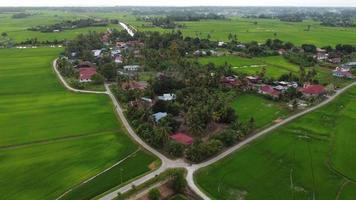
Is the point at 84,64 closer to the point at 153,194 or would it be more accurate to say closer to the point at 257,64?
the point at 257,64

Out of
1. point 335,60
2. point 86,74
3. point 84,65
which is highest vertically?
point 335,60

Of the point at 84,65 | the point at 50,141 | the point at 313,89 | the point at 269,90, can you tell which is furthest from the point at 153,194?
the point at 84,65

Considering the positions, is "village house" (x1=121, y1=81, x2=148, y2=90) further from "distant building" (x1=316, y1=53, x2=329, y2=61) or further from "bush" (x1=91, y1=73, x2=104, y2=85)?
"distant building" (x1=316, y1=53, x2=329, y2=61)

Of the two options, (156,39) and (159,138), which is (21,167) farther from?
(156,39)

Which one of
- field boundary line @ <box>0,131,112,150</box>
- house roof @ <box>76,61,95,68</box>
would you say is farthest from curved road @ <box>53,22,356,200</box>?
house roof @ <box>76,61,95,68</box>

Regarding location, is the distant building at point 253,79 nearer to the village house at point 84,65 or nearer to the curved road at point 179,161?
the curved road at point 179,161

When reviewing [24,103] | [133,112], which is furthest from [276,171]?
[24,103]

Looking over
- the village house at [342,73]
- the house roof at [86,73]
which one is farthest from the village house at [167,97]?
the village house at [342,73]
